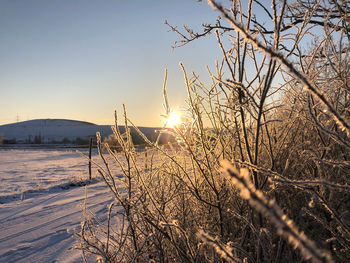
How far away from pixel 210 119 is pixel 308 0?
2.48m

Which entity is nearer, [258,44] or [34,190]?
[258,44]

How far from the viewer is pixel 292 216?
184 centimetres

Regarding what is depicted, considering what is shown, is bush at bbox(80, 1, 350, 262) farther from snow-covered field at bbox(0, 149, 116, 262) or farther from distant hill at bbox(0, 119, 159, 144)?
distant hill at bbox(0, 119, 159, 144)

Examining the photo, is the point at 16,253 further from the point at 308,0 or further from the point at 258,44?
the point at 308,0

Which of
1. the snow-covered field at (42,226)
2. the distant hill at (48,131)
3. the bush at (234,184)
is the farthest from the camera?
the distant hill at (48,131)

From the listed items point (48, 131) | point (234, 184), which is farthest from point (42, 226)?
point (48, 131)

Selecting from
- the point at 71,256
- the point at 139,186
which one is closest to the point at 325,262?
the point at 139,186

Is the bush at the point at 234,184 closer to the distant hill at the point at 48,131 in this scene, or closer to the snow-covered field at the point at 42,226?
the snow-covered field at the point at 42,226

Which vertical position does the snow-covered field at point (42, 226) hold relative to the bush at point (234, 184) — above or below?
below

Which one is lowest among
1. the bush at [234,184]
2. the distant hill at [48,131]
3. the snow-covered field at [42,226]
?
the snow-covered field at [42,226]

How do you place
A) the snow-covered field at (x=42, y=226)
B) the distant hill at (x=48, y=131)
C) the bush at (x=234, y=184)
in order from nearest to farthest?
the bush at (x=234, y=184) → the snow-covered field at (x=42, y=226) → the distant hill at (x=48, y=131)

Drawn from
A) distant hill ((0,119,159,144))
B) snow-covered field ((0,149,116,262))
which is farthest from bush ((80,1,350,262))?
distant hill ((0,119,159,144))

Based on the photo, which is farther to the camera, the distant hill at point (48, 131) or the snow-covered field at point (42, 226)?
the distant hill at point (48, 131)

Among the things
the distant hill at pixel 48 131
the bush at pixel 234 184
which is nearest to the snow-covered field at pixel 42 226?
the bush at pixel 234 184
